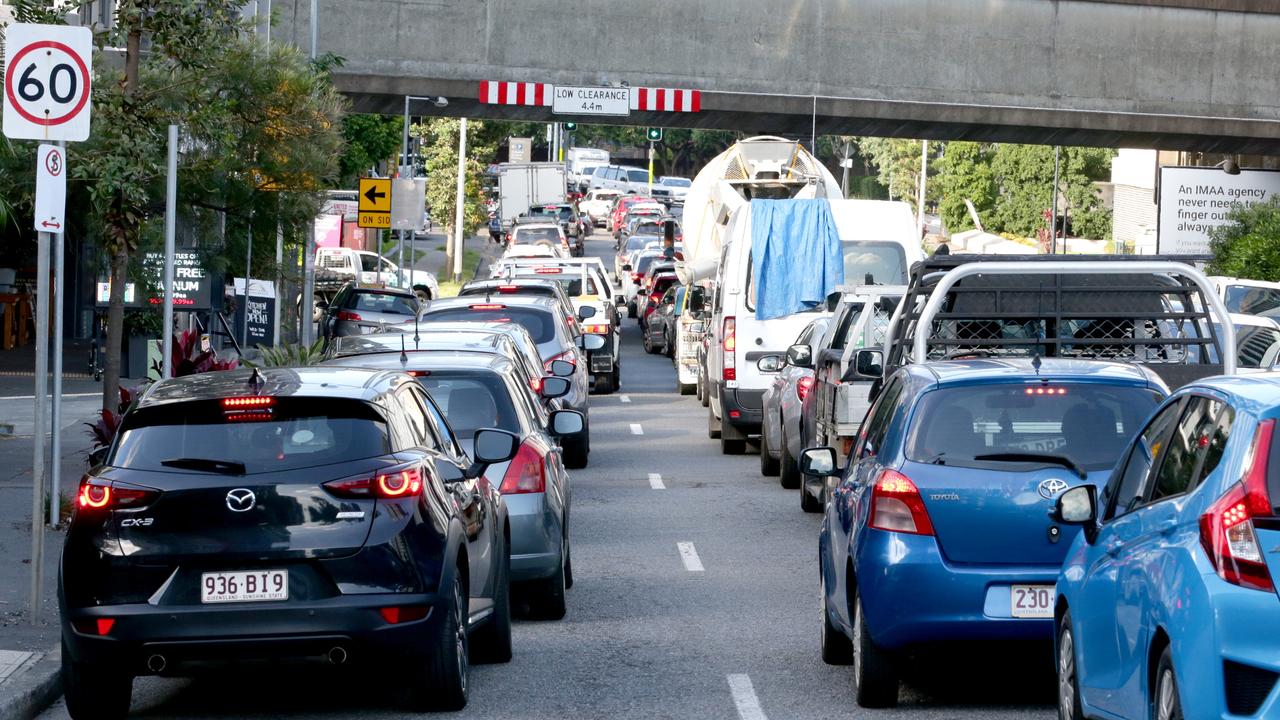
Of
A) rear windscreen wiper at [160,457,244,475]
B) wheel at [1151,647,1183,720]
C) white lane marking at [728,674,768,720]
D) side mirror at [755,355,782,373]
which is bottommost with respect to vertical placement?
white lane marking at [728,674,768,720]

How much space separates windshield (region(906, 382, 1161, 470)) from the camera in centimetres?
868

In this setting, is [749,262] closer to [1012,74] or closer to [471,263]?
[1012,74]

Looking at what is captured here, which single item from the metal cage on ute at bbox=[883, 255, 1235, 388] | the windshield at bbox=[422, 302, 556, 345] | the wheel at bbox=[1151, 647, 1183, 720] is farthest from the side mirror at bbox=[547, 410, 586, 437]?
the windshield at bbox=[422, 302, 556, 345]

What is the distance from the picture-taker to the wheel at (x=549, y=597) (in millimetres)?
11109

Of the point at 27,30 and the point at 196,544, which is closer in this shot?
the point at 196,544

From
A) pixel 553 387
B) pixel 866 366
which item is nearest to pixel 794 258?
pixel 553 387

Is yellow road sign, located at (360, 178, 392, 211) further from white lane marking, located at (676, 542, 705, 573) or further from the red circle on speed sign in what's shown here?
the red circle on speed sign

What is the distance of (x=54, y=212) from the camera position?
34.8 feet

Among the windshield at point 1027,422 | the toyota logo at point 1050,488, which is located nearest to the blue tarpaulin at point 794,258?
the windshield at point 1027,422

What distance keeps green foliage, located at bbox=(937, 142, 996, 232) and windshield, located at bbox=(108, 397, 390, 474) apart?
66.0 metres

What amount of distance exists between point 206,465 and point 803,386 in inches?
400

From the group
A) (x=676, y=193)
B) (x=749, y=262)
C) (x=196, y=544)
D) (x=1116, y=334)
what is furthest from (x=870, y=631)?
(x=676, y=193)

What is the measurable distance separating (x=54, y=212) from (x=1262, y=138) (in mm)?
29730

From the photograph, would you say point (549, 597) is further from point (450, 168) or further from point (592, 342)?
point (450, 168)
